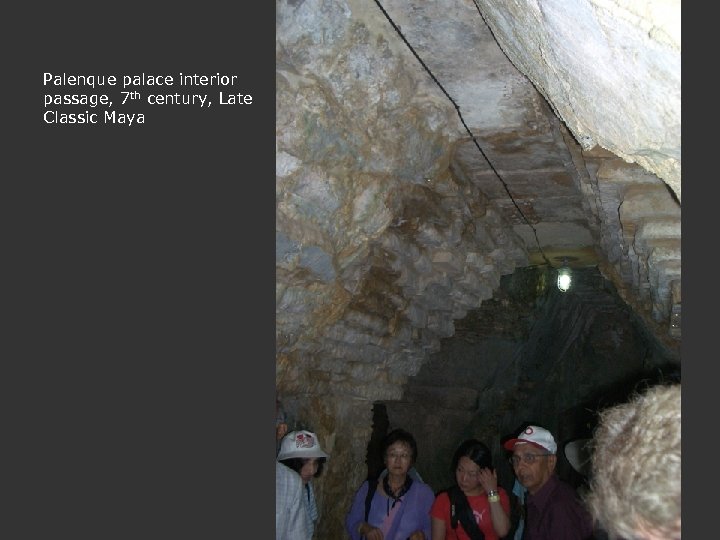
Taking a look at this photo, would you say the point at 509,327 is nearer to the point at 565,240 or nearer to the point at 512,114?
the point at 565,240

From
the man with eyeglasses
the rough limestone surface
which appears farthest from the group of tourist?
the rough limestone surface

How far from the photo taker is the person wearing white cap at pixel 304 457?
3764mm

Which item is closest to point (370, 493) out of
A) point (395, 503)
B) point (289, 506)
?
point (395, 503)

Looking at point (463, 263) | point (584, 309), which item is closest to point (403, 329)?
point (463, 263)

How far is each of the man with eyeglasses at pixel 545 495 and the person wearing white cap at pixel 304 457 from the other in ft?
3.52

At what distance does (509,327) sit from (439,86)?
3726 mm

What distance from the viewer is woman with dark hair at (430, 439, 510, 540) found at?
361 cm

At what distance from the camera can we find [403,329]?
5.06 metres

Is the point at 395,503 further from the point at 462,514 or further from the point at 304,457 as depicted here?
the point at 304,457

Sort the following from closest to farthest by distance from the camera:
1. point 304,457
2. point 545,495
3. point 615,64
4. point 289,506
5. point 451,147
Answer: point 615,64
point 545,495
point 289,506
point 451,147
point 304,457

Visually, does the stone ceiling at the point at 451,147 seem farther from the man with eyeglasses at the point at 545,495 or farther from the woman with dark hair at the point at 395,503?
the man with eyeglasses at the point at 545,495

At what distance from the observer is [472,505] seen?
12.1ft

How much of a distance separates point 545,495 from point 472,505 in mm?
766

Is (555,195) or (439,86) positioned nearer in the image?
(439,86)
